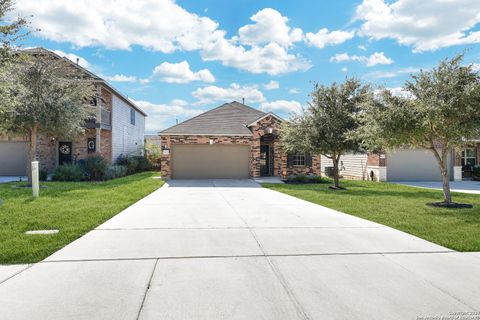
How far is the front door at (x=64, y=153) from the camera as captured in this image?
67.2 feet

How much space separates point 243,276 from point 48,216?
577cm

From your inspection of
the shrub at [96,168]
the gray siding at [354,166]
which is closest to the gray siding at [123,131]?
the shrub at [96,168]

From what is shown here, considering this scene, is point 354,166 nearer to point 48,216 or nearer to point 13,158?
point 48,216

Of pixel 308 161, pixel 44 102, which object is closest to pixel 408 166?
pixel 308 161

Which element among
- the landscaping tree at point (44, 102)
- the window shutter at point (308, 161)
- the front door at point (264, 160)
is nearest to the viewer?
the landscaping tree at point (44, 102)

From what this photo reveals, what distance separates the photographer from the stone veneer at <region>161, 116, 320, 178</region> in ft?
62.7

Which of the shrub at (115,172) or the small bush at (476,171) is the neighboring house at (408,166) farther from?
the shrub at (115,172)

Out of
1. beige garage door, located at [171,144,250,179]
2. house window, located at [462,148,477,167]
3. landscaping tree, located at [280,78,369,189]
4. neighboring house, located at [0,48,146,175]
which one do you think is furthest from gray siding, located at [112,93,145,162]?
house window, located at [462,148,477,167]

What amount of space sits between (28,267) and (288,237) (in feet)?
13.3

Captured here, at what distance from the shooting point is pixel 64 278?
3924mm

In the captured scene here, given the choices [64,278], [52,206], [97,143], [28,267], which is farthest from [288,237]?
[97,143]

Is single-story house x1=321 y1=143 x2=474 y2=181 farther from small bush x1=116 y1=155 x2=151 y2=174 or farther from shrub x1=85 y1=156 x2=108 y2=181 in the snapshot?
small bush x1=116 y1=155 x2=151 y2=174

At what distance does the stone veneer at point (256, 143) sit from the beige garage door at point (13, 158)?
915 cm

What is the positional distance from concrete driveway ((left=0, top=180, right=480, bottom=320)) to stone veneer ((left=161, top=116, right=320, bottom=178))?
500 inches
